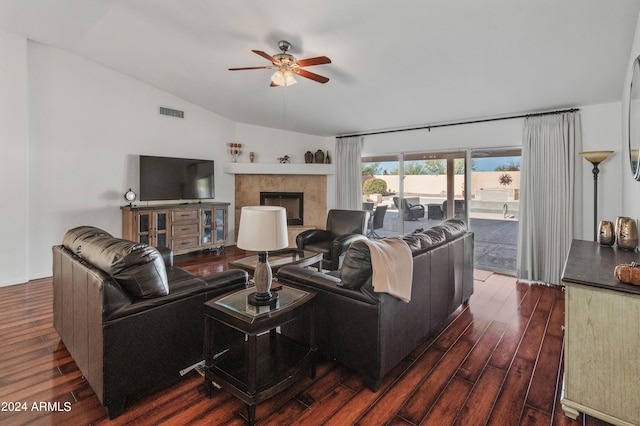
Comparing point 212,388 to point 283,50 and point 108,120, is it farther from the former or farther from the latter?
point 108,120

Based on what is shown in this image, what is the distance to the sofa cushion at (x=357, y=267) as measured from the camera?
6.80 feet

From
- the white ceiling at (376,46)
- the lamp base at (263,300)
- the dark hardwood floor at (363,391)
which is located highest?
the white ceiling at (376,46)

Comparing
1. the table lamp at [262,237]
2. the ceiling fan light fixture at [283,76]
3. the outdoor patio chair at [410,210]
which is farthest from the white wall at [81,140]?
the outdoor patio chair at [410,210]

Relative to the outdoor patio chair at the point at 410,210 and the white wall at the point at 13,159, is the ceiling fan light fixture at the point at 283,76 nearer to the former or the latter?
the white wall at the point at 13,159

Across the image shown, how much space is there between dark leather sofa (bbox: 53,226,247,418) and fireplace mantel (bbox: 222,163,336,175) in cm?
432

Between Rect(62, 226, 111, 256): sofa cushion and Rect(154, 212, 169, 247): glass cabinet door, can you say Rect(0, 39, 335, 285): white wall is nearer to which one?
Rect(154, 212, 169, 247): glass cabinet door

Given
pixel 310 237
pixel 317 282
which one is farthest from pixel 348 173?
pixel 317 282

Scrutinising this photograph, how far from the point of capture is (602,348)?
1.70m

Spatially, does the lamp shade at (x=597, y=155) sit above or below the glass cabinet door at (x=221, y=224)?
above

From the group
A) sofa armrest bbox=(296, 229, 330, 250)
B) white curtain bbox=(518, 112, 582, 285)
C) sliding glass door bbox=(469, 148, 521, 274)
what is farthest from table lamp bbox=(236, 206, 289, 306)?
sliding glass door bbox=(469, 148, 521, 274)

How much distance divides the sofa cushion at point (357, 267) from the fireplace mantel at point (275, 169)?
4.73 meters

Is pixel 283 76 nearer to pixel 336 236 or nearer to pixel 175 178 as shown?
pixel 336 236

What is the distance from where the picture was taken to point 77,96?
4688mm

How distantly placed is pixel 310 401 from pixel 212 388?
64 centimetres
